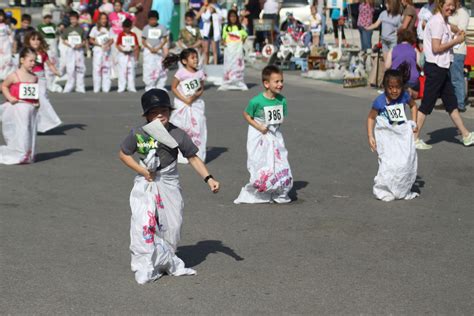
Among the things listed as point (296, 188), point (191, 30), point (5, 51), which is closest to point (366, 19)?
point (191, 30)

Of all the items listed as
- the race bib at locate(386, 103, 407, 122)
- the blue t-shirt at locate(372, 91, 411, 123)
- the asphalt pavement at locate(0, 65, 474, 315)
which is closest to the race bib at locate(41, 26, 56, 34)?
the asphalt pavement at locate(0, 65, 474, 315)

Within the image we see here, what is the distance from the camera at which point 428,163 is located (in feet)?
42.5

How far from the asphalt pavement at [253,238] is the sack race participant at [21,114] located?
0.36 m

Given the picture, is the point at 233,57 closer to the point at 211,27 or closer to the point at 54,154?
the point at 211,27

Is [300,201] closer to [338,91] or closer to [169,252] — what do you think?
[169,252]

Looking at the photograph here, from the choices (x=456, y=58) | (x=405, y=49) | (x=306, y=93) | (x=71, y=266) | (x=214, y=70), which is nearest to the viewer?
(x=71, y=266)

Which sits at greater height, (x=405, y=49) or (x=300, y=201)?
(x=405, y=49)

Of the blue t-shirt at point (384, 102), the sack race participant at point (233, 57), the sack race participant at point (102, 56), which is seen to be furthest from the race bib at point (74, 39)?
the blue t-shirt at point (384, 102)

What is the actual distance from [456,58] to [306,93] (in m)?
5.21

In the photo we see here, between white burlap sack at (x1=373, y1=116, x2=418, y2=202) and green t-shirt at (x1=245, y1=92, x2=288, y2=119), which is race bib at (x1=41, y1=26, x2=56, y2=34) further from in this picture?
white burlap sack at (x1=373, y1=116, x2=418, y2=202)

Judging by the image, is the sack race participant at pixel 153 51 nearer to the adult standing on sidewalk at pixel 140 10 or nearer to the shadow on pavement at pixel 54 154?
the adult standing on sidewalk at pixel 140 10

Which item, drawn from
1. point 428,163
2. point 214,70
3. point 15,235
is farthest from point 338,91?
point 15,235

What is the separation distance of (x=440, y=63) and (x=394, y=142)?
3346 millimetres

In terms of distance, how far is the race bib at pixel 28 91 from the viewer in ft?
43.7
